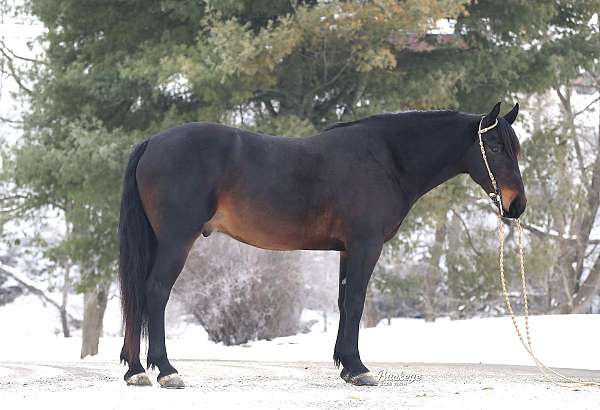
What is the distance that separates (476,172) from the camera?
7039 mm

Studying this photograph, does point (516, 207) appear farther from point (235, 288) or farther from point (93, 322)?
point (93, 322)

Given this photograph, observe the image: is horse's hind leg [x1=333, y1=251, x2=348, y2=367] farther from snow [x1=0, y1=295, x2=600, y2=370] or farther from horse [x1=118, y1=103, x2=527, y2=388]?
snow [x1=0, y1=295, x2=600, y2=370]

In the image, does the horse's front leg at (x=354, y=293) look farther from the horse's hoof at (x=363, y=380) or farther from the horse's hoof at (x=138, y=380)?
the horse's hoof at (x=138, y=380)

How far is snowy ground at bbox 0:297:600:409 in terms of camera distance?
5480 millimetres

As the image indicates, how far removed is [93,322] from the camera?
65.7 ft

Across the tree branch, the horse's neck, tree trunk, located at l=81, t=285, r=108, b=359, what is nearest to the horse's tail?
the horse's neck

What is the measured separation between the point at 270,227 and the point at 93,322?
46.5ft

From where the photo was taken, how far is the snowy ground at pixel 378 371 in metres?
5.48

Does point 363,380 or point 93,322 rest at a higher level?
point 93,322

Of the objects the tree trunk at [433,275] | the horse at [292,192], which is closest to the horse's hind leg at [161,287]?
the horse at [292,192]

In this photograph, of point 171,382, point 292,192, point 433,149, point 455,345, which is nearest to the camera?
point 171,382

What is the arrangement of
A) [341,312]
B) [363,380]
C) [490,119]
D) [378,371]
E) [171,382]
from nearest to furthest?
1. [171,382]
2. [363,380]
3. [490,119]
4. [341,312]
5. [378,371]

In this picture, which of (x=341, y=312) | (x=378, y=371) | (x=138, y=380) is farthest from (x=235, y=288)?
(x=138, y=380)

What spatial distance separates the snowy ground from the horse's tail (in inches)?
14.1
